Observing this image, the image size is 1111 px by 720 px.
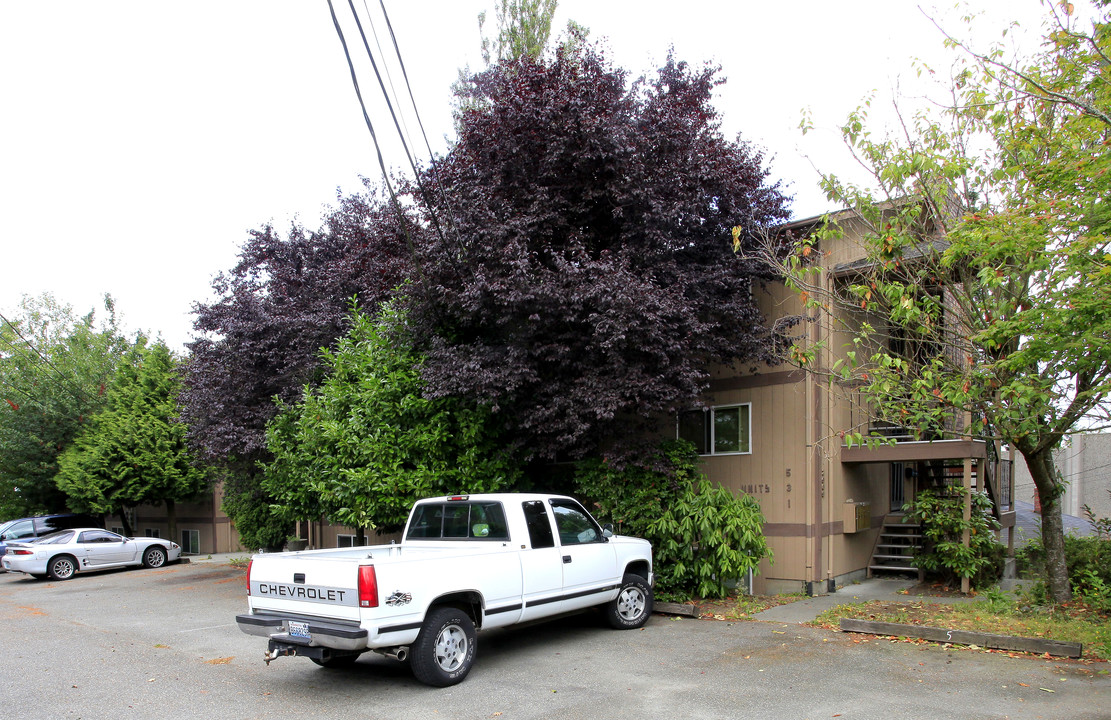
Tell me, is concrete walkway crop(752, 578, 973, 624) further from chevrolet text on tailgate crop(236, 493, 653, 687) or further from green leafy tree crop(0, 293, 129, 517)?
green leafy tree crop(0, 293, 129, 517)

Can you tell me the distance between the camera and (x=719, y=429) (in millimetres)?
14125

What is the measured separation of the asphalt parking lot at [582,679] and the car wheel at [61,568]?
1049 centimetres

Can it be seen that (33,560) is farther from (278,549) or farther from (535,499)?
(535,499)

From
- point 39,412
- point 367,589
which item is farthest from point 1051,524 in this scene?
point 39,412

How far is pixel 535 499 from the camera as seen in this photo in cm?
905

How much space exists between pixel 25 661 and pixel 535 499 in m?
6.26

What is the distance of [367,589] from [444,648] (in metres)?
1.16

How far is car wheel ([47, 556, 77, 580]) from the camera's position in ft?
65.4

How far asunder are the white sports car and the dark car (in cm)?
127

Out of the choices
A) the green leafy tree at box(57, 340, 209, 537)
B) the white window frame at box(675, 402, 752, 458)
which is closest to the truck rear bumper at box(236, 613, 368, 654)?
the white window frame at box(675, 402, 752, 458)

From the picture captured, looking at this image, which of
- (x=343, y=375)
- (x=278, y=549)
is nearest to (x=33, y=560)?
(x=278, y=549)

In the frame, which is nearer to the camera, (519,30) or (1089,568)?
(1089,568)

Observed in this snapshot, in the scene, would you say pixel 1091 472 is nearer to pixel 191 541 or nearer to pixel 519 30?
pixel 519 30

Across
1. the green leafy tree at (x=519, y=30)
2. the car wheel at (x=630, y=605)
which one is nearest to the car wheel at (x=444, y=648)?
the car wheel at (x=630, y=605)
